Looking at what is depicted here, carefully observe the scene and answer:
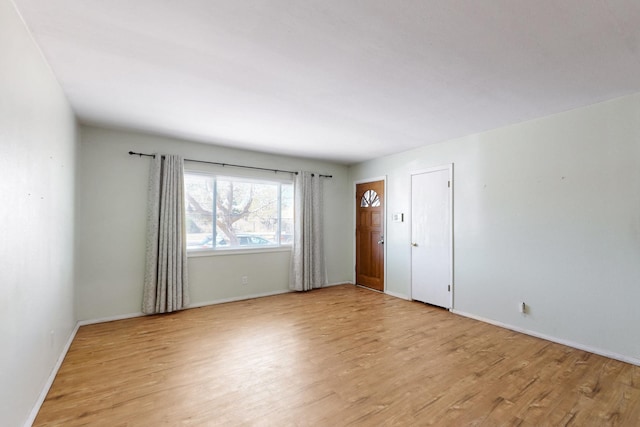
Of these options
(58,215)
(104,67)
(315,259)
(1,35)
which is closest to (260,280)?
(315,259)

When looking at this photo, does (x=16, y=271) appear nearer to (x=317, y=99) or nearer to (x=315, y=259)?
(x=317, y=99)

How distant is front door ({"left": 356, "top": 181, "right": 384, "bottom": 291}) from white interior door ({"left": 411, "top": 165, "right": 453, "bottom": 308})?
71 cm

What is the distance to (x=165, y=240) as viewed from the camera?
3891 millimetres

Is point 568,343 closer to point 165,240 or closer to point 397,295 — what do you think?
point 397,295

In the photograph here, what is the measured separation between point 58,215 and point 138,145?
1.65 m

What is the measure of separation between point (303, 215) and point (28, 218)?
12.2 ft

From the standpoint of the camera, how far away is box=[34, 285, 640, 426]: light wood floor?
74.9 inches

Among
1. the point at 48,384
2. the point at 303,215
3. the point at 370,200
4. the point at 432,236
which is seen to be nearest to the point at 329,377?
the point at 48,384

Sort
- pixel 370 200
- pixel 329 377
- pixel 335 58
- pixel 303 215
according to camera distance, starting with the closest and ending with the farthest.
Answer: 1. pixel 335 58
2. pixel 329 377
3. pixel 303 215
4. pixel 370 200

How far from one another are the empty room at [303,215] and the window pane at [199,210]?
0.10 feet

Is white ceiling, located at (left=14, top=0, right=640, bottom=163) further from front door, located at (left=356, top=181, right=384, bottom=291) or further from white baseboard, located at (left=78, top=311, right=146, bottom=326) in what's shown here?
white baseboard, located at (left=78, top=311, right=146, bottom=326)

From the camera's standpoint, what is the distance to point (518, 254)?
338cm

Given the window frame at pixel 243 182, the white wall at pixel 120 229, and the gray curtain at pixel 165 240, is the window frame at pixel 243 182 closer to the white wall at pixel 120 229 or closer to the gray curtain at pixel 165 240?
the white wall at pixel 120 229

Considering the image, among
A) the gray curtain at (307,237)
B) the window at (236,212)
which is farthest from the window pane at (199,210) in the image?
the gray curtain at (307,237)
